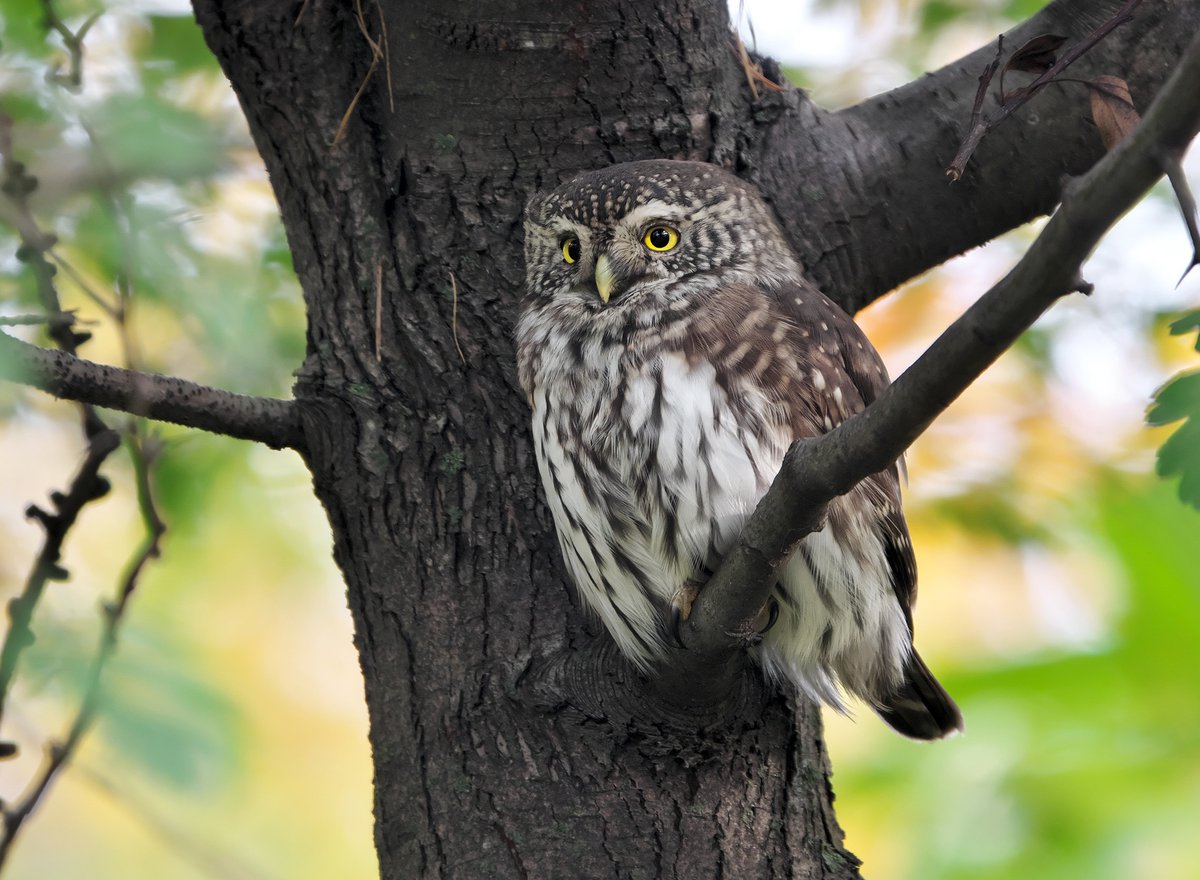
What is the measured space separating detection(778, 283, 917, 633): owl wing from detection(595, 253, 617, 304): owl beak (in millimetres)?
377

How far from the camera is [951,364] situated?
1.53m

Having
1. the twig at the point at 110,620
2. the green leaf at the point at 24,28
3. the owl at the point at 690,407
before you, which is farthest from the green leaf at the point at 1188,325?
the green leaf at the point at 24,28

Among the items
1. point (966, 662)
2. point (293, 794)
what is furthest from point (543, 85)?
point (293, 794)

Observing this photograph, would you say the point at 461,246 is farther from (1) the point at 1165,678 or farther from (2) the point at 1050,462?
(2) the point at 1050,462

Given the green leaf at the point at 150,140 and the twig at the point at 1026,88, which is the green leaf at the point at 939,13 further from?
the green leaf at the point at 150,140

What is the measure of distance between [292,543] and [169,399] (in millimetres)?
2740

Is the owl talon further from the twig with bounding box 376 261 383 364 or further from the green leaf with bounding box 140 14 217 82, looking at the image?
the green leaf with bounding box 140 14 217 82

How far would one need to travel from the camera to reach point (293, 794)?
21.7 ft

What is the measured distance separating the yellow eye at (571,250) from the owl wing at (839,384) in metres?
0.46

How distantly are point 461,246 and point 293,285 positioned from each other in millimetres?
1023

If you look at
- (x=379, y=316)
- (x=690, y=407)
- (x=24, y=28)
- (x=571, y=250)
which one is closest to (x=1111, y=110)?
(x=690, y=407)

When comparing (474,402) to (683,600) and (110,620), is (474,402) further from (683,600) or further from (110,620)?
(110,620)

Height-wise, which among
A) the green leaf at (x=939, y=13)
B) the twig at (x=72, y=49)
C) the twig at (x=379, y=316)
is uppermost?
the green leaf at (x=939, y=13)

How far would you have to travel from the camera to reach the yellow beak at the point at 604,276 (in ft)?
9.07
